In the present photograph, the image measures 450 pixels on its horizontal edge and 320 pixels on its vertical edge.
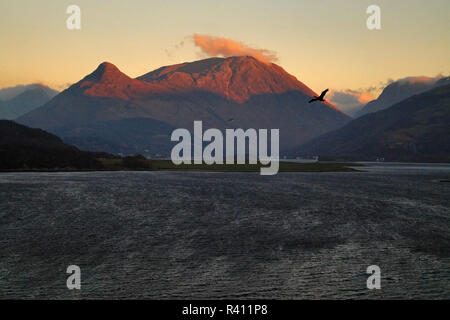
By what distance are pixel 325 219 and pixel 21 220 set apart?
142ft

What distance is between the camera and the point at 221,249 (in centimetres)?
4625

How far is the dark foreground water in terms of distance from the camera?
106 ft

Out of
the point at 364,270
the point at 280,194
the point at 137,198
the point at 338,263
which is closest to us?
the point at 364,270

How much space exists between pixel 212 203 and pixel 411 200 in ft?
143

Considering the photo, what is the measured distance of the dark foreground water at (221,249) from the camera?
32344 mm

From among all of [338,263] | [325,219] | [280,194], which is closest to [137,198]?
[280,194]

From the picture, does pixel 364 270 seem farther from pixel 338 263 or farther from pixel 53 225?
pixel 53 225

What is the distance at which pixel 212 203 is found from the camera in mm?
90312

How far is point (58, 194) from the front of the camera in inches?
4065

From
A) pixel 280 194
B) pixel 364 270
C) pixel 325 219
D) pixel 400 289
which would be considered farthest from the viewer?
pixel 280 194

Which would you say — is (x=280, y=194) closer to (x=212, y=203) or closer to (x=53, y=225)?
(x=212, y=203)
